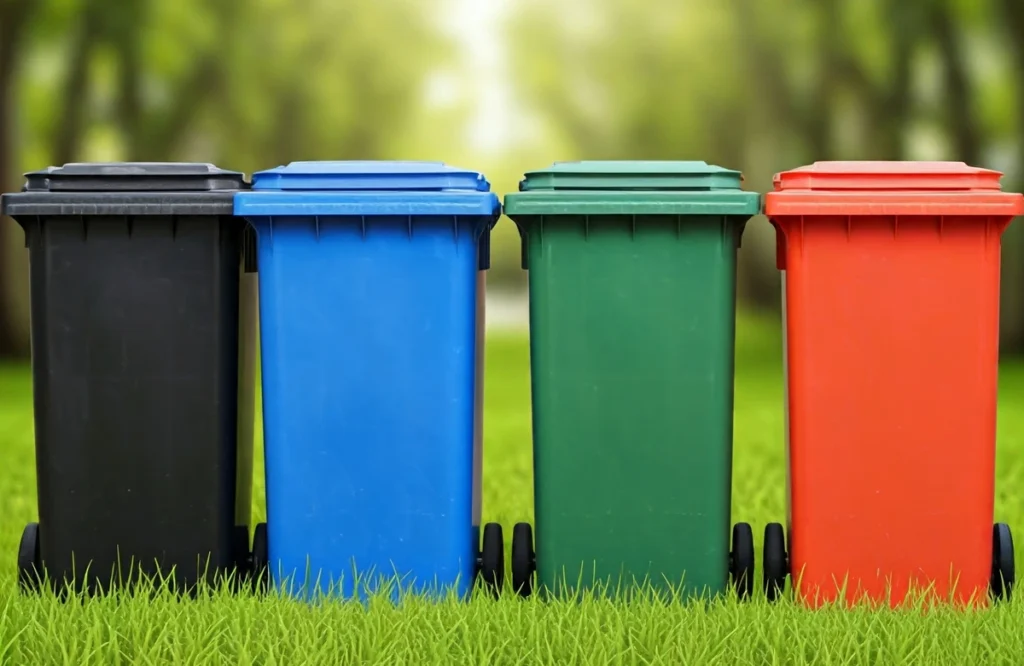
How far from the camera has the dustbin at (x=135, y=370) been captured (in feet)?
16.0

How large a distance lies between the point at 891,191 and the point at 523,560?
6.22 feet

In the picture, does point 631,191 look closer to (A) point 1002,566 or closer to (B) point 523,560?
(B) point 523,560

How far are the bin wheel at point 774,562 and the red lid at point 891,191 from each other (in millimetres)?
1184

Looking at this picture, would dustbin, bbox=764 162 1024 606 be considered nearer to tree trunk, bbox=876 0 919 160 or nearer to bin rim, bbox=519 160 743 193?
bin rim, bbox=519 160 743 193

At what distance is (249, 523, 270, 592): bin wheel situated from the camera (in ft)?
16.7

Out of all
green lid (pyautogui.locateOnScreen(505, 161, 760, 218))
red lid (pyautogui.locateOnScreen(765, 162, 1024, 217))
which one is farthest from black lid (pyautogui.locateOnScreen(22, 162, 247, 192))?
red lid (pyautogui.locateOnScreen(765, 162, 1024, 217))

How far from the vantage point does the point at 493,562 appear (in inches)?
200

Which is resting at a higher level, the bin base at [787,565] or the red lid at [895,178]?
the red lid at [895,178]

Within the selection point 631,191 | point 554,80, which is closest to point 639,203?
point 631,191

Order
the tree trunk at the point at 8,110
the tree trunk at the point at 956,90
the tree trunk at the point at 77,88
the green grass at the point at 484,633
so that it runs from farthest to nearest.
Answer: the tree trunk at the point at 77,88
the tree trunk at the point at 956,90
the tree trunk at the point at 8,110
the green grass at the point at 484,633

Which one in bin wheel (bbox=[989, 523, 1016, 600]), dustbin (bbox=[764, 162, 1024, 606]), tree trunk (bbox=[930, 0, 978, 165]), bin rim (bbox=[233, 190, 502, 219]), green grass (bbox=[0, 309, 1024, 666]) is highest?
tree trunk (bbox=[930, 0, 978, 165])

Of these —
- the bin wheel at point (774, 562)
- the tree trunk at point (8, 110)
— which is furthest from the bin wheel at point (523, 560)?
the tree trunk at point (8, 110)

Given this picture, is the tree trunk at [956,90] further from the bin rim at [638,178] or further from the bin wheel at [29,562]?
the bin wheel at [29,562]

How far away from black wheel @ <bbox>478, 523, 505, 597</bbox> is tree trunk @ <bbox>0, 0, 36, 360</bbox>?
13565 mm
